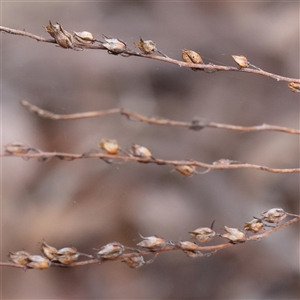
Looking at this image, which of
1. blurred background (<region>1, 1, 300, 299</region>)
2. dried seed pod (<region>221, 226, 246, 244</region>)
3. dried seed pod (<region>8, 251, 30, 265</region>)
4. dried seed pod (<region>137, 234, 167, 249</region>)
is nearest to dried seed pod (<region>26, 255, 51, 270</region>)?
dried seed pod (<region>8, 251, 30, 265</region>)

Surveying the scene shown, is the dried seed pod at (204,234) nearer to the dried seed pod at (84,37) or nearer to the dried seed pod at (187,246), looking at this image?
the dried seed pod at (187,246)

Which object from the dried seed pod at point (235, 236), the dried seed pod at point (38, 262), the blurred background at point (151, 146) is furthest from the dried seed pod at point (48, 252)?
the blurred background at point (151, 146)

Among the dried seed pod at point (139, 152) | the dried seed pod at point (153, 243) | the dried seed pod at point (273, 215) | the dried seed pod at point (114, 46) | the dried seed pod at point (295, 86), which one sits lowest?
the dried seed pod at point (153, 243)

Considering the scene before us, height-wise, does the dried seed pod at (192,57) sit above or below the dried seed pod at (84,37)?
below

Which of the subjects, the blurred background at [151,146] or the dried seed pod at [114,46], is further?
the blurred background at [151,146]

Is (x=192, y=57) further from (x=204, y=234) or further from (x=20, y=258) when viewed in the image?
(x=20, y=258)

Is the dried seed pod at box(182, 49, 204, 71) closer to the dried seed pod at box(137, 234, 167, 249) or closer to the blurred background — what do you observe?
the dried seed pod at box(137, 234, 167, 249)

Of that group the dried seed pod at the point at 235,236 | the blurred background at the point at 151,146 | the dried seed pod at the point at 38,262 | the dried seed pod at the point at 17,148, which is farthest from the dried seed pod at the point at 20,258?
the blurred background at the point at 151,146

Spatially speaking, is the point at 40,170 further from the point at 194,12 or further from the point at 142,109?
the point at 194,12
